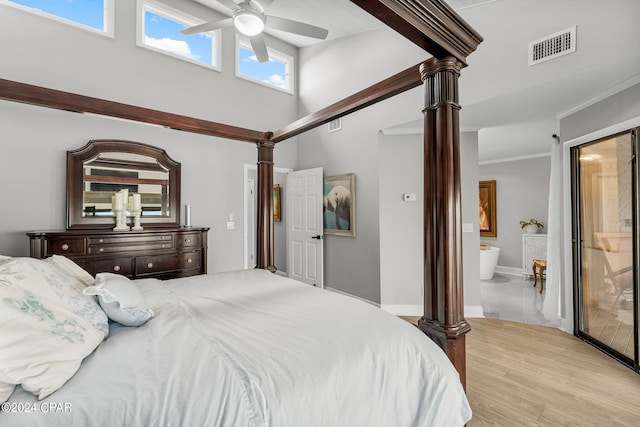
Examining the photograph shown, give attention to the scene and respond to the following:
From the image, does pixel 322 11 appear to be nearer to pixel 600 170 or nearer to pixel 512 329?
pixel 600 170

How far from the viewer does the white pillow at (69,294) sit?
1.16 m

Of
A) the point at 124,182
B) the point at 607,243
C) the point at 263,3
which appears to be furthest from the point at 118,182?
the point at 607,243

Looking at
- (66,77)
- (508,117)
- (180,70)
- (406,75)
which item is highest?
(180,70)

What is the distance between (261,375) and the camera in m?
0.95

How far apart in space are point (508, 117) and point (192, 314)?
3.74 meters

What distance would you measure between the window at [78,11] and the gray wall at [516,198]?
7.00 meters

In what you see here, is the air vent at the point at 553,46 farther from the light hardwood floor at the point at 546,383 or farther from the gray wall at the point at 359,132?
the light hardwood floor at the point at 546,383

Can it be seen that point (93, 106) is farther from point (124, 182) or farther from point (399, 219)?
point (399, 219)

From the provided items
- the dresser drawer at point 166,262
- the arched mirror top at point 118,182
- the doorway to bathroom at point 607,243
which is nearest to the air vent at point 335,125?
the arched mirror top at point 118,182

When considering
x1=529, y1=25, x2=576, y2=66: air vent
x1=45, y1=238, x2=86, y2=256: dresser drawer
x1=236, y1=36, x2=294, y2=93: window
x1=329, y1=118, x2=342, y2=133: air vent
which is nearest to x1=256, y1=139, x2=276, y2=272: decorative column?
x1=45, y1=238, x2=86, y2=256: dresser drawer

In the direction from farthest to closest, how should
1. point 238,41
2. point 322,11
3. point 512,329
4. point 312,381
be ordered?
point 238,41 < point 322,11 < point 512,329 < point 312,381

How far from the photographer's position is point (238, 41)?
467cm

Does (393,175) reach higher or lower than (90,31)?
lower

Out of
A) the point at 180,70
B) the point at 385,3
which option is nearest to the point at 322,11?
the point at 180,70
